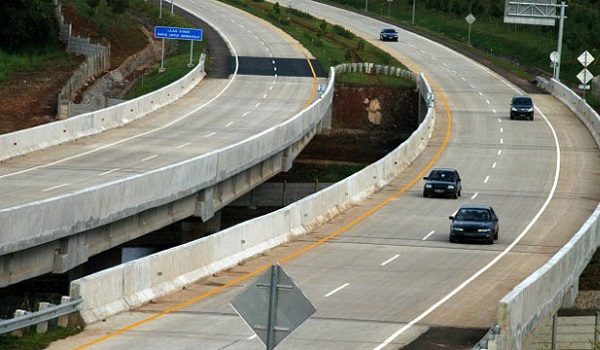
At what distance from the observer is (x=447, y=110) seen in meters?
83.5

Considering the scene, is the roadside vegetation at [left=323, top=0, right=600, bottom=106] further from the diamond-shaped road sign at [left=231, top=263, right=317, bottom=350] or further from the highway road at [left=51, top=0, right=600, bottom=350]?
the diamond-shaped road sign at [left=231, top=263, right=317, bottom=350]

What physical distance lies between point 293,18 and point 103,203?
3945 inches

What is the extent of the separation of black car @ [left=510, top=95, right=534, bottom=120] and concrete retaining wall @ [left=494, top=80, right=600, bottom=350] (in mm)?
38334

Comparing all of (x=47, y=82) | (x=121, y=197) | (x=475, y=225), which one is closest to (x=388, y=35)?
(x=47, y=82)

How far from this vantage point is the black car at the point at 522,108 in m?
80.7

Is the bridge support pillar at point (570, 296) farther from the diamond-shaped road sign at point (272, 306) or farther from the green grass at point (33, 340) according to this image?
the diamond-shaped road sign at point (272, 306)

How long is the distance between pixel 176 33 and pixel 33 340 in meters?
64.8

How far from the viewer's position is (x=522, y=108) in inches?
3174

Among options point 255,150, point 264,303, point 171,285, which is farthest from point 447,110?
point 264,303

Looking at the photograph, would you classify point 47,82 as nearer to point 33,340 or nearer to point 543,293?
point 543,293

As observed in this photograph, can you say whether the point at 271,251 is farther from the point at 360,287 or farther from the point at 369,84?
the point at 369,84

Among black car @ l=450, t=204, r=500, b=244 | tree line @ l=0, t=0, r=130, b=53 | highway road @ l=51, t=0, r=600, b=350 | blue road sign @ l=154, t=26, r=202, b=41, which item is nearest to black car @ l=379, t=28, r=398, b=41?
blue road sign @ l=154, t=26, r=202, b=41

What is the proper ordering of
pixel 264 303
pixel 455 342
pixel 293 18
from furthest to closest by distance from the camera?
pixel 293 18
pixel 455 342
pixel 264 303

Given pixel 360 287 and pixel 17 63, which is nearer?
pixel 360 287
